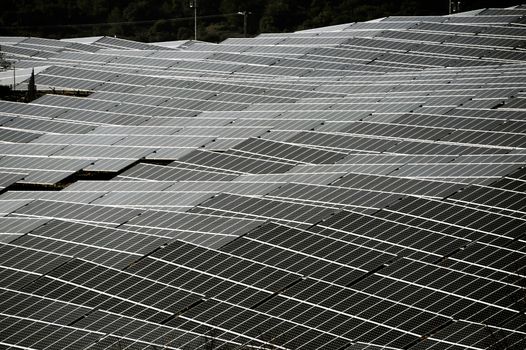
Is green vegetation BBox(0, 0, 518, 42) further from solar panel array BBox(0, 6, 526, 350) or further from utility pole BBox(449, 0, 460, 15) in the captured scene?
solar panel array BBox(0, 6, 526, 350)

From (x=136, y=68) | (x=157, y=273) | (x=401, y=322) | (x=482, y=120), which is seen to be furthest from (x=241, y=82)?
(x=401, y=322)

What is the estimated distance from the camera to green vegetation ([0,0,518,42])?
162625 millimetres

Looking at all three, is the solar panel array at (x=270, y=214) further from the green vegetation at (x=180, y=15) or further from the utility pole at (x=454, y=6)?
the green vegetation at (x=180, y=15)

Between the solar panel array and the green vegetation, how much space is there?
72.8 metres

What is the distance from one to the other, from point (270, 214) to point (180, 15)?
410ft

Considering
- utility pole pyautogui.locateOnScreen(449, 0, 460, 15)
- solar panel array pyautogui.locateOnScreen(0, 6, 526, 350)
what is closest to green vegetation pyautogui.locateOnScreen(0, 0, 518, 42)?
utility pole pyautogui.locateOnScreen(449, 0, 460, 15)

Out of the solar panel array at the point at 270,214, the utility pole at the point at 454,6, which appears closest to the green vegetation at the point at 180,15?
the utility pole at the point at 454,6

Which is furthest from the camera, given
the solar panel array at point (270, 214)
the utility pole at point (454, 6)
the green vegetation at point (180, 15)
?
the green vegetation at point (180, 15)

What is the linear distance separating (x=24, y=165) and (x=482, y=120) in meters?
26.4

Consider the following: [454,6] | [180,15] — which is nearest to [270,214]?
[454,6]

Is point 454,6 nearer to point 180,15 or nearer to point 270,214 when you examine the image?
point 180,15

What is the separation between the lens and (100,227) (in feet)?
178

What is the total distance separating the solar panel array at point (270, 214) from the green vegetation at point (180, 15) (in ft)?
A: 239

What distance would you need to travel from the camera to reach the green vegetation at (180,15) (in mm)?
162625
